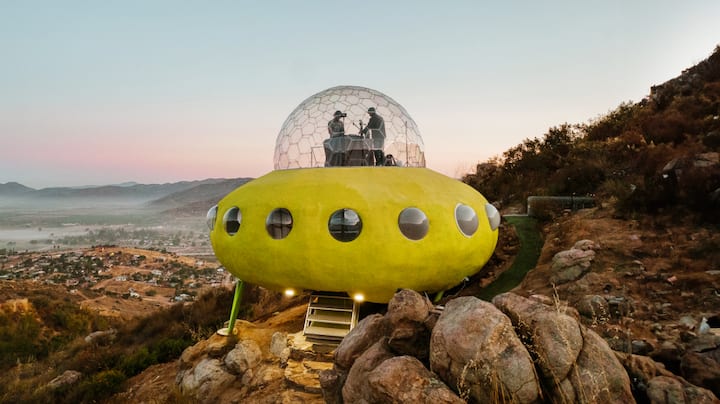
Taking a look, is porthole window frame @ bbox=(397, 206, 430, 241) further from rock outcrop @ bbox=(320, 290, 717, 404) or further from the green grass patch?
the green grass patch

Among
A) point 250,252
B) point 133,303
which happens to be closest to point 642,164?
point 250,252

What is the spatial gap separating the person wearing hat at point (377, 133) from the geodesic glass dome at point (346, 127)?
0.48ft

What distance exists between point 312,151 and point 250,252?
2825 mm

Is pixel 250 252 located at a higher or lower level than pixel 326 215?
lower

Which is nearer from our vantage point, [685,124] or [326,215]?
[326,215]

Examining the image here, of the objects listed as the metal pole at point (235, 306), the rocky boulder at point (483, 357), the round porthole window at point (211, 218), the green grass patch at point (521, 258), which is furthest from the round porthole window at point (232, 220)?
the green grass patch at point (521, 258)

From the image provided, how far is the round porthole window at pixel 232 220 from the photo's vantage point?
789 cm

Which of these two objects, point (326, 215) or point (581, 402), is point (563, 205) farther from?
point (581, 402)

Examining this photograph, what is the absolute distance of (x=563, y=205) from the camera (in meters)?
13.2

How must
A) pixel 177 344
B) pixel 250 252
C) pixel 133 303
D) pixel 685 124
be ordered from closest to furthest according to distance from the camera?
pixel 250 252
pixel 177 344
pixel 685 124
pixel 133 303

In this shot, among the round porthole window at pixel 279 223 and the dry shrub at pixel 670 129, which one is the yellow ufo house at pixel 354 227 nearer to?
the round porthole window at pixel 279 223

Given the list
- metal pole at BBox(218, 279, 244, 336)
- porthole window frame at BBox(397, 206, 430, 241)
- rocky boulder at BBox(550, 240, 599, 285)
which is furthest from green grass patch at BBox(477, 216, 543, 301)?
metal pole at BBox(218, 279, 244, 336)

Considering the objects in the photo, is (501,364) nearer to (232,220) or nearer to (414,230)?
(414,230)

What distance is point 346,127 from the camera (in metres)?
9.05
